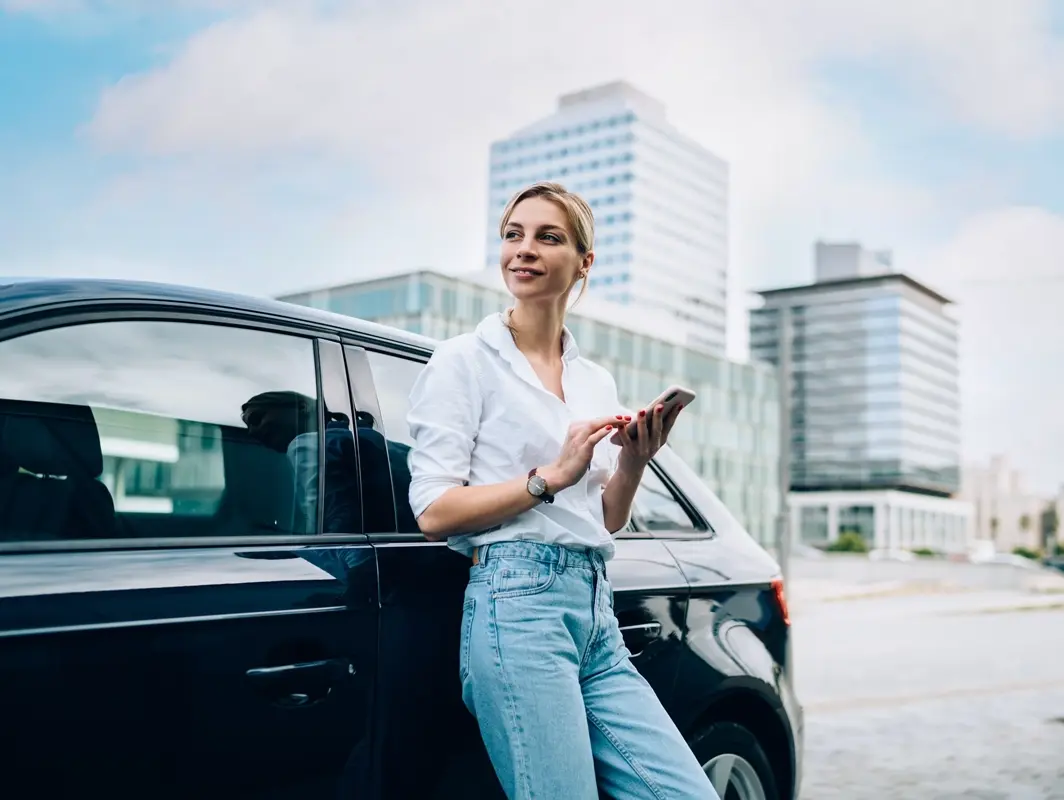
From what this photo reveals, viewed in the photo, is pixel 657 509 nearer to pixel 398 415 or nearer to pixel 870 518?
pixel 398 415

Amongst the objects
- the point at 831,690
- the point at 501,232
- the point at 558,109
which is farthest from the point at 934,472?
the point at 501,232

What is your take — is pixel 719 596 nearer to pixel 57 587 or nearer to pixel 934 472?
pixel 57 587

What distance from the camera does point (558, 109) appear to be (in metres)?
170

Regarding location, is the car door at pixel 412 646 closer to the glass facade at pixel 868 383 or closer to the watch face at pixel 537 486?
the watch face at pixel 537 486

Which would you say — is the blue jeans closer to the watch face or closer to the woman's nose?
the watch face

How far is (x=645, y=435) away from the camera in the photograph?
231 centimetres

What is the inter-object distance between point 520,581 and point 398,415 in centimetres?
61

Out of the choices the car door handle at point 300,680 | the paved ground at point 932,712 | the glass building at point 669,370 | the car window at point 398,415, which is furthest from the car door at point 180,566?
the glass building at point 669,370

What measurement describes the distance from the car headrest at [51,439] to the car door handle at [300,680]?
0.46 meters

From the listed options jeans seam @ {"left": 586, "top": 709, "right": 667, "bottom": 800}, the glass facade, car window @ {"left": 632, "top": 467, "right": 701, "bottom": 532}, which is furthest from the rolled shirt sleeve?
the glass facade

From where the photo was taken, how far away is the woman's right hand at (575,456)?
212cm

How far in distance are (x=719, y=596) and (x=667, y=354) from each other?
162 ft

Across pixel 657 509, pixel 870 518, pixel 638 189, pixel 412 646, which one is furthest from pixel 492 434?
pixel 638 189

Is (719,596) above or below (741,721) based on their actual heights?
above
